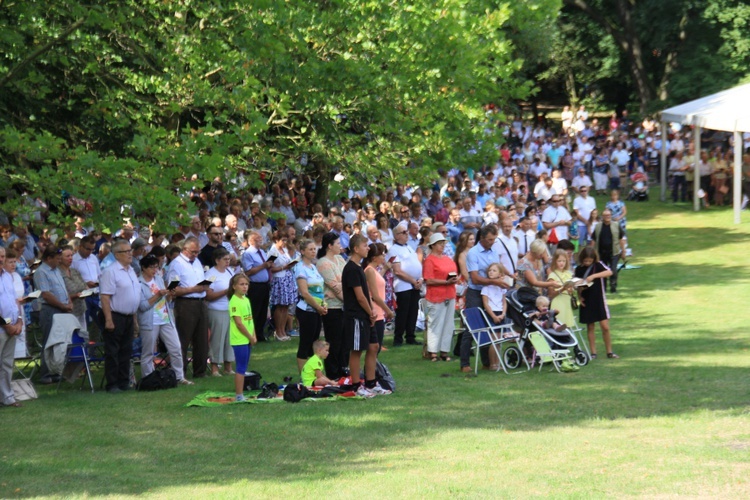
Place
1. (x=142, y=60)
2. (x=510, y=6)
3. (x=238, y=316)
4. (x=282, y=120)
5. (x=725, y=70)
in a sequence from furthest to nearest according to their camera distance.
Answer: (x=725, y=70) → (x=510, y=6) → (x=282, y=120) → (x=142, y=60) → (x=238, y=316)

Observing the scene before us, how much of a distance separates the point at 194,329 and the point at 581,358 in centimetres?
480

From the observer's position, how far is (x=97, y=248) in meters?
17.9

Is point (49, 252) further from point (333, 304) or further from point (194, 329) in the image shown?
point (333, 304)

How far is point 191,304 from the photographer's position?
14586 mm

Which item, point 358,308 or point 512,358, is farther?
point 512,358

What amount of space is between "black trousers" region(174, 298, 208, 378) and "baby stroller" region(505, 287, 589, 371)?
380 cm

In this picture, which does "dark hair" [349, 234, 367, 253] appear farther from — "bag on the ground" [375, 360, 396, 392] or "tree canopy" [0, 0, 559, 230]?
"tree canopy" [0, 0, 559, 230]

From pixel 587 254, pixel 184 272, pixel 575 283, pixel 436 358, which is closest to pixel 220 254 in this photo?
pixel 184 272

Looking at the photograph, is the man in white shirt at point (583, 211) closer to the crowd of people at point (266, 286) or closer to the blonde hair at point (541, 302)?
the crowd of people at point (266, 286)

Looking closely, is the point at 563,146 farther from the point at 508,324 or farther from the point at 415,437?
the point at 415,437

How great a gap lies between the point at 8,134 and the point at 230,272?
3.36 m

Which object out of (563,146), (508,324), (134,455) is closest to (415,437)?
(134,455)

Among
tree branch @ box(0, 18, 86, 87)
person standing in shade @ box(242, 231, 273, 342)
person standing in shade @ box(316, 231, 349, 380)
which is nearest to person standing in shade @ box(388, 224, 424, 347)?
person standing in shade @ box(242, 231, 273, 342)

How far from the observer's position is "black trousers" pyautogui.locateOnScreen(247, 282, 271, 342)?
57.1 ft
